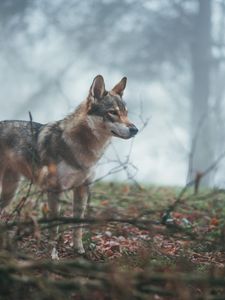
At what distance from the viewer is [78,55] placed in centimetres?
2069

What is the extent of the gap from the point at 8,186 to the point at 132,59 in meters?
14.4

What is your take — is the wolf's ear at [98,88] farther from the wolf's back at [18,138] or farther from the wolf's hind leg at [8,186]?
the wolf's hind leg at [8,186]

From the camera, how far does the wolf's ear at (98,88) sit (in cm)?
540

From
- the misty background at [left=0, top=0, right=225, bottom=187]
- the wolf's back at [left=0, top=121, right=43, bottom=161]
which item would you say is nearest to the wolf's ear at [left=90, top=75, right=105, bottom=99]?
the wolf's back at [left=0, top=121, right=43, bottom=161]

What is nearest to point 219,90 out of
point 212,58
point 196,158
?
point 212,58

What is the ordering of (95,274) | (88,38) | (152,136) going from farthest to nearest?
1. (152,136)
2. (88,38)
3. (95,274)

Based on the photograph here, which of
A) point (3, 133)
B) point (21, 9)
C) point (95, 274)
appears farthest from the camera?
point (21, 9)

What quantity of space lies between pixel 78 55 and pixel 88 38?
1069 mm

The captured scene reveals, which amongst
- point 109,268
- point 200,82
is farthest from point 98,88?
point 200,82

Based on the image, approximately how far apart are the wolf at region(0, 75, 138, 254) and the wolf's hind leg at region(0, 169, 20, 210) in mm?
232

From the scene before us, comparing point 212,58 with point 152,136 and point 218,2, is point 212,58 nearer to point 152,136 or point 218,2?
point 218,2

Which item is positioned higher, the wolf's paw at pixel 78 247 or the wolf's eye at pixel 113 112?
Result: the wolf's eye at pixel 113 112

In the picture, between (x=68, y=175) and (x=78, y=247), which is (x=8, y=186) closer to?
(x=68, y=175)

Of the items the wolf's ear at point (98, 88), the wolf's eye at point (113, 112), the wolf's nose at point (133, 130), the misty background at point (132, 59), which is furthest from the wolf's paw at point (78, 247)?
the misty background at point (132, 59)
